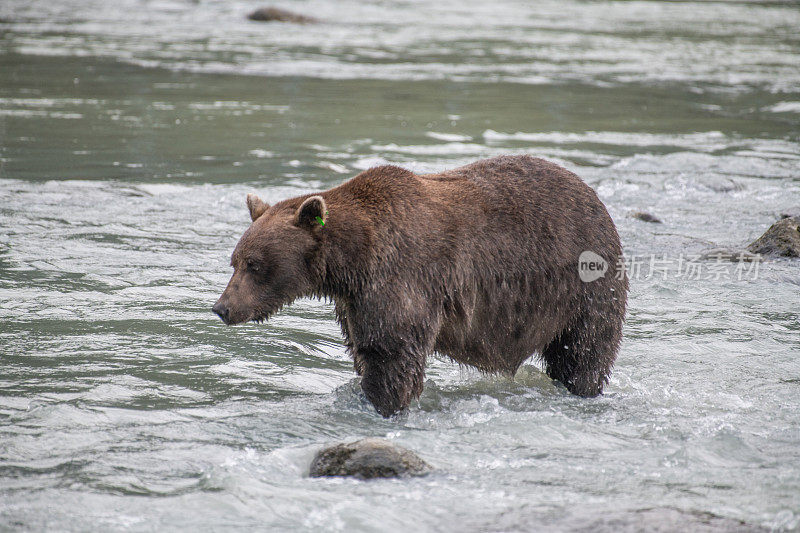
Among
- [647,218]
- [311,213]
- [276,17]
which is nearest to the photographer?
[311,213]

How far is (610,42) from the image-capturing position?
2706cm

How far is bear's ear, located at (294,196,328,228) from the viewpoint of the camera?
217 inches

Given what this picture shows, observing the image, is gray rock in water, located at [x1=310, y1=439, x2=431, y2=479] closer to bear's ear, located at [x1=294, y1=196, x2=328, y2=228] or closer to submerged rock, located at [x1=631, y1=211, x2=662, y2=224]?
bear's ear, located at [x1=294, y1=196, x2=328, y2=228]

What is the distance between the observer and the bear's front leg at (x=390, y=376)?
18.7 ft

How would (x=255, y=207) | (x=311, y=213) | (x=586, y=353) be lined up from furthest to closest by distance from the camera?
(x=586, y=353)
(x=255, y=207)
(x=311, y=213)

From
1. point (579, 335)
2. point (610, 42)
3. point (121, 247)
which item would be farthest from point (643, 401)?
point (610, 42)

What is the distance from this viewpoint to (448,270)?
5.84m

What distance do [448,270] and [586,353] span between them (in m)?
1.22

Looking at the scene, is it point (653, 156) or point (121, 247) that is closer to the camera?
point (121, 247)

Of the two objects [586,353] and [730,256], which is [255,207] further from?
[730,256]

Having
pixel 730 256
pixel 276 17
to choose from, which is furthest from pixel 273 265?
pixel 276 17

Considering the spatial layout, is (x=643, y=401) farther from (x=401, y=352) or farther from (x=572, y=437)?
(x=401, y=352)

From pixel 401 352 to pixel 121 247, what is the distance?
4.87 metres

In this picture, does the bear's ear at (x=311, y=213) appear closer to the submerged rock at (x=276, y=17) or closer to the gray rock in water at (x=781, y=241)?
the gray rock in water at (x=781, y=241)
